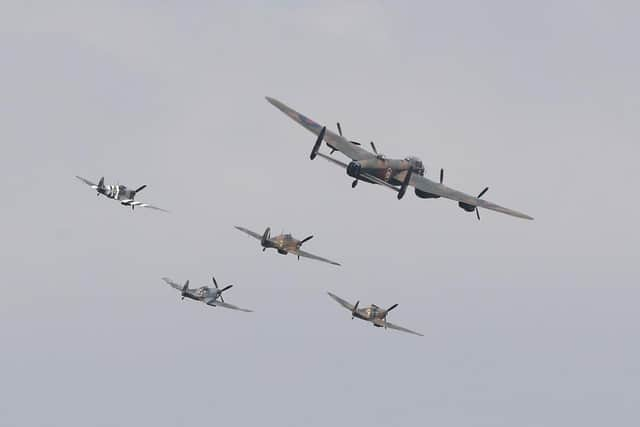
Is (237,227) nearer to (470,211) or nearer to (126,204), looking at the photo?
(126,204)

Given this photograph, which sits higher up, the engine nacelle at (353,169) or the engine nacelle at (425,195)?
the engine nacelle at (425,195)

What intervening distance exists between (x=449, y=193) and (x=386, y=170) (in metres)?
10.6

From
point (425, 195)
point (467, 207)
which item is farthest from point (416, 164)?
point (467, 207)

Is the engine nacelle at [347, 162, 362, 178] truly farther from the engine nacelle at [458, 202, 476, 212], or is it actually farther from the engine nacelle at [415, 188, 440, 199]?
the engine nacelle at [458, 202, 476, 212]

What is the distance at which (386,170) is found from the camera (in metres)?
162

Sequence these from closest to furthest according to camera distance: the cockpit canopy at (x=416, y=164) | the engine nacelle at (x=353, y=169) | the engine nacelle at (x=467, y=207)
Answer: the engine nacelle at (x=353, y=169) < the cockpit canopy at (x=416, y=164) < the engine nacelle at (x=467, y=207)

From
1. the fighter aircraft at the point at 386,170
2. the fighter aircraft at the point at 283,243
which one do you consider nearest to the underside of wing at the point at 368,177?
Answer: the fighter aircraft at the point at 386,170

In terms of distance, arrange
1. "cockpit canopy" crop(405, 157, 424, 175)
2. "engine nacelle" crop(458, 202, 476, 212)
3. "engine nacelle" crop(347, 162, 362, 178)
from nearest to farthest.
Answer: "engine nacelle" crop(347, 162, 362, 178), "cockpit canopy" crop(405, 157, 424, 175), "engine nacelle" crop(458, 202, 476, 212)

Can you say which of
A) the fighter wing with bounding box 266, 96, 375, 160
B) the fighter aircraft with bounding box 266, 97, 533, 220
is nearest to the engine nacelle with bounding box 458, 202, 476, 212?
the fighter aircraft with bounding box 266, 97, 533, 220

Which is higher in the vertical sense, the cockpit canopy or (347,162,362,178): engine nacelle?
the cockpit canopy

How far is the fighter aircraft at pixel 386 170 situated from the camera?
15988 cm

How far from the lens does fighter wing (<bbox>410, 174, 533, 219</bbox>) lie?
550 ft

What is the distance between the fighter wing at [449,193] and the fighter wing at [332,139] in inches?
273

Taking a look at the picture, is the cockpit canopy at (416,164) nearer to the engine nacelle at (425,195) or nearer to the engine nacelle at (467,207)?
the engine nacelle at (425,195)
